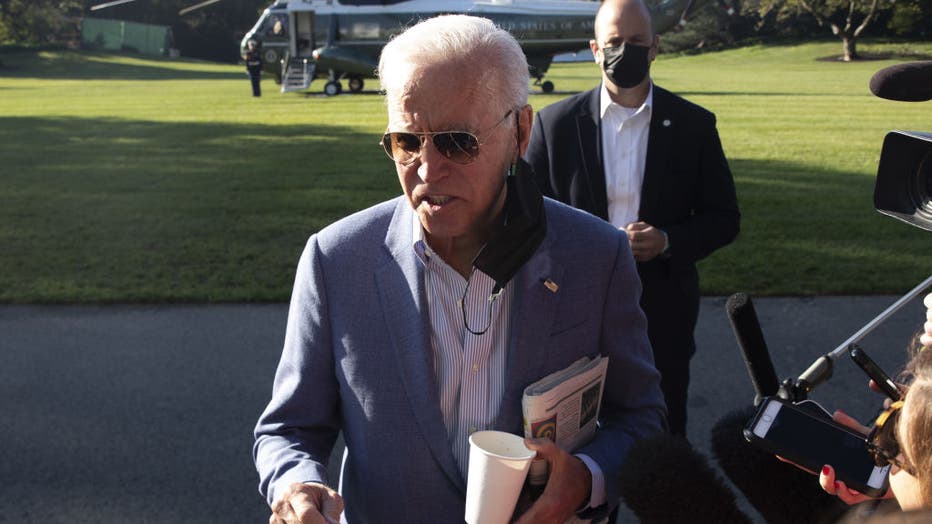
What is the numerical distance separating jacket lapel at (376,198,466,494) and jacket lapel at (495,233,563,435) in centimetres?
14

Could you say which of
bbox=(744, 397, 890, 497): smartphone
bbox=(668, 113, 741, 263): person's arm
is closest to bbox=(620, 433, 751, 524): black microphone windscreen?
bbox=(744, 397, 890, 497): smartphone

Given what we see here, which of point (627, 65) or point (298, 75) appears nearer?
point (627, 65)

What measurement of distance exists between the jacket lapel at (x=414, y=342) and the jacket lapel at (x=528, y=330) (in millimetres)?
138

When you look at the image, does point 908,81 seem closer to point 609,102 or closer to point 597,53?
point 609,102

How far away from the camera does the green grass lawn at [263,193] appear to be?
27.8 ft

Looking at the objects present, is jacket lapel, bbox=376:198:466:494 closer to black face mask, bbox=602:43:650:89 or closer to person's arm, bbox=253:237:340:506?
person's arm, bbox=253:237:340:506

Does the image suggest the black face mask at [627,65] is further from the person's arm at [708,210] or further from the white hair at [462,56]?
the white hair at [462,56]

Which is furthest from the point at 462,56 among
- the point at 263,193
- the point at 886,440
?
the point at 263,193

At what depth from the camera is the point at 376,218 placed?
2207 millimetres

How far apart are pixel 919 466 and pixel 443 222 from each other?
3.48 feet

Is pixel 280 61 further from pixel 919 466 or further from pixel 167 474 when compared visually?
pixel 919 466

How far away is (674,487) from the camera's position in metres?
1.55

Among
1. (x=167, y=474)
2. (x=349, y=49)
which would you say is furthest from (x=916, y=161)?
(x=349, y=49)

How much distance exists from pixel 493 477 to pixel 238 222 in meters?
9.62
